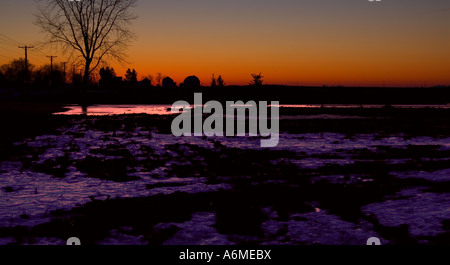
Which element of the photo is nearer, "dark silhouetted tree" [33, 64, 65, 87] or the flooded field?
the flooded field

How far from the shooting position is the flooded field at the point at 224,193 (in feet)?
16.5

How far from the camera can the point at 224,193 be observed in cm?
697

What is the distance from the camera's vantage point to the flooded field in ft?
16.5

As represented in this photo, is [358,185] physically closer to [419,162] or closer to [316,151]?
[419,162]

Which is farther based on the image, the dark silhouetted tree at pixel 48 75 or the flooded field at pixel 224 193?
the dark silhouetted tree at pixel 48 75

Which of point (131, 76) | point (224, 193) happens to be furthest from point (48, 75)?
point (224, 193)

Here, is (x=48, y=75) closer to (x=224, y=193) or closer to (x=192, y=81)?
(x=192, y=81)

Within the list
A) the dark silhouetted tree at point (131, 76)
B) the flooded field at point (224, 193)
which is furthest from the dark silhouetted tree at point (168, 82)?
the flooded field at point (224, 193)

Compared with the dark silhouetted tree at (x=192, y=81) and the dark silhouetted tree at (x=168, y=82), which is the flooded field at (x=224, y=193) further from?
the dark silhouetted tree at (x=168, y=82)

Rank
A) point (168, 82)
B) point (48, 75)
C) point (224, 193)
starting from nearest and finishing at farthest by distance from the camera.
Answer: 1. point (224, 193)
2. point (48, 75)
3. point (168, 82)

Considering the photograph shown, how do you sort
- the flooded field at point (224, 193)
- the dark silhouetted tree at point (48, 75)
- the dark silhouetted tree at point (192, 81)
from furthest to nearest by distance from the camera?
the dark silhouetted tree at point (192, 81)
the dark silhouetted tree at point (48, 75)
the flooded field at point (224, 193)

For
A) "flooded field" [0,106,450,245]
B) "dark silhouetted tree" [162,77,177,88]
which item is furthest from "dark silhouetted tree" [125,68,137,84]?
"flooded field" [0,106,450,245]

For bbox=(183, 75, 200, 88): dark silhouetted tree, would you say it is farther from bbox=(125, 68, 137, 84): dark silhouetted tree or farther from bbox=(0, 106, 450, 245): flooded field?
bbox=(0, 106, 450, 245): flooded field
